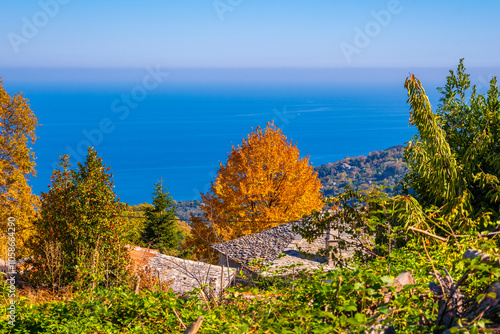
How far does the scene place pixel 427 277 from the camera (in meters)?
4.29

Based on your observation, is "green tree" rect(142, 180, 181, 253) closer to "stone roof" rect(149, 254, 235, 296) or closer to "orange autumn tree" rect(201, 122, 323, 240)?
"orange autumn tree" rect(201, 122, 323, 240)

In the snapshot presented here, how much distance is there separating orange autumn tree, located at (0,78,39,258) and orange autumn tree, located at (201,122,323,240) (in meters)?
9.61

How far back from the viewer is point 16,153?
71.8ft

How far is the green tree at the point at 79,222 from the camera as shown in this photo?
35.1 ft

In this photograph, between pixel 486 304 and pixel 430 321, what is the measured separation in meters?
0.50

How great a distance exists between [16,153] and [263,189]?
13.4m

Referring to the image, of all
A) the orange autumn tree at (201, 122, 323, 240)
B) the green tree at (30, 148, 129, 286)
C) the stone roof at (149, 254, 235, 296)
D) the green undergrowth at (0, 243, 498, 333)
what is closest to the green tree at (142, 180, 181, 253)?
the orange autumn tree at (201, 122, 323, 240)

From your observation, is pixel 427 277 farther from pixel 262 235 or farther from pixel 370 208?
pixel 262 235

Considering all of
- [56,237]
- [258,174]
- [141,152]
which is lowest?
[56,237]

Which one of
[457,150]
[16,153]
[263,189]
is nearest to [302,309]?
[457,150]

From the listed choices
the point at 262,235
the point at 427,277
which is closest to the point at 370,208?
the point at 427,277

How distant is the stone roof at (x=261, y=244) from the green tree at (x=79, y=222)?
26.6 ft

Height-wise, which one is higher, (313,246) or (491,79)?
(491,79)

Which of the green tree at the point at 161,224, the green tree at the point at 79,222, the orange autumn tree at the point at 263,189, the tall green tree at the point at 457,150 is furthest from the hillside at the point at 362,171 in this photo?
the green tree at the point at 79,222
